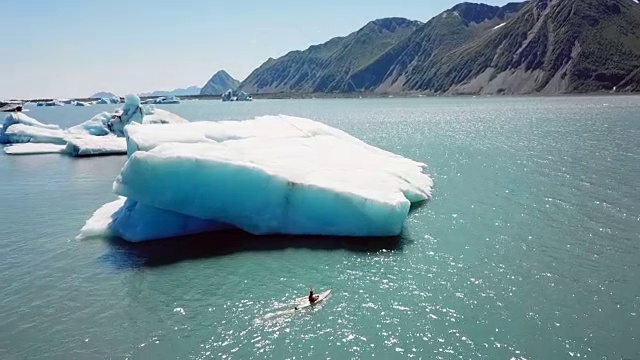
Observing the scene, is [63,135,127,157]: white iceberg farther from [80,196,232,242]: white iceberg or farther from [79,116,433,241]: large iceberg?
[80,196,232,242]: white iceberg

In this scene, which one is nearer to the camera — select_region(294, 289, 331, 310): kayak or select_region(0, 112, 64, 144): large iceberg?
select_region(294, 289, 331, 310): kayak

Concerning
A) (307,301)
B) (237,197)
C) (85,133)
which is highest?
(237,197)

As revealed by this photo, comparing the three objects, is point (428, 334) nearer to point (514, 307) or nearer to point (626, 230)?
point (514, 307)

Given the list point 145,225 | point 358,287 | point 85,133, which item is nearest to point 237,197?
point 145,225

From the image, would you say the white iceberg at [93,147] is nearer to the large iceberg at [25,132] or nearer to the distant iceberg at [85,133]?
the distant iceberg at [85,133]

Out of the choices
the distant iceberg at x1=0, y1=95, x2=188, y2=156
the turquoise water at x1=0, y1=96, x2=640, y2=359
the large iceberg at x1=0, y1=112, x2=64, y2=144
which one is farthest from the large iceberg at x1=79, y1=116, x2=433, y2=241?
the large iceberg at x1=0, y1=112, x2=64, y2=144

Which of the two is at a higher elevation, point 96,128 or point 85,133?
point 96,128

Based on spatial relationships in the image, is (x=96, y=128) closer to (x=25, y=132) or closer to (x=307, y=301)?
(x=25, y=132)
